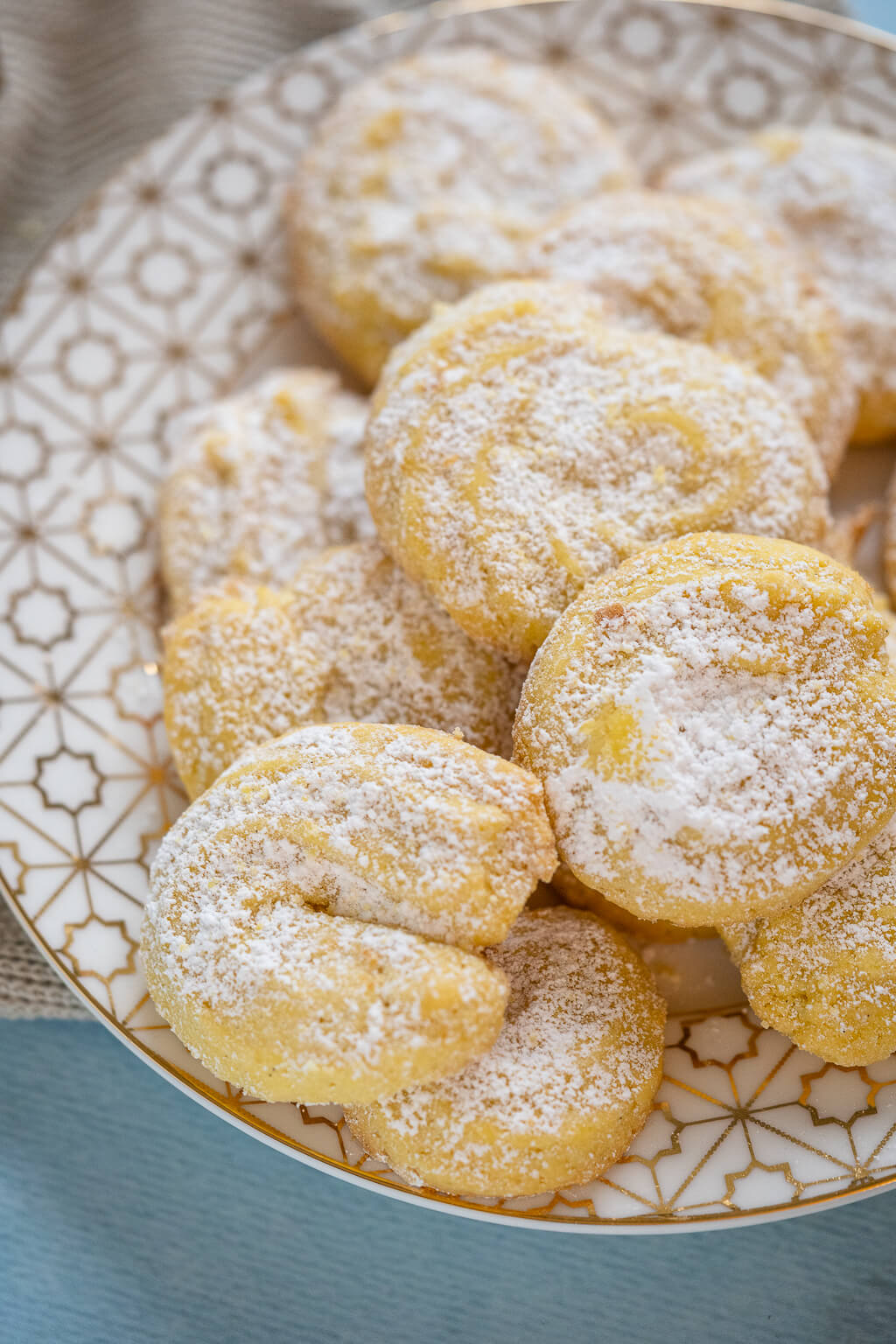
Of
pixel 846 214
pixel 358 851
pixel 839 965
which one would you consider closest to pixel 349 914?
pixel 358 851

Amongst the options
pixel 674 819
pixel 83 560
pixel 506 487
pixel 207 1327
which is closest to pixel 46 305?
pixel 83 560

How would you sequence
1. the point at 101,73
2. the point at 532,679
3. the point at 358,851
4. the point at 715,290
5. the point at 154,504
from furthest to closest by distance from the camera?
the point at 101,73, the point at 154,504, the point at 715,290, the point at 532,679, the point at 358,851

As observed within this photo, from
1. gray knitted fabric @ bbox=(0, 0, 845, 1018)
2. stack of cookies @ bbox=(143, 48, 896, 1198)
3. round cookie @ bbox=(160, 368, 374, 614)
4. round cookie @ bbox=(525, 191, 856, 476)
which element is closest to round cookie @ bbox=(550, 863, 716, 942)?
stack of cookies @ bbox=(143, 48, 896, 1198)

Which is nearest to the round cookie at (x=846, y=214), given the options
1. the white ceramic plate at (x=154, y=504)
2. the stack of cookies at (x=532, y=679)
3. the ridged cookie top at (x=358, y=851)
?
the stack of cookies at (x=532, y=679)

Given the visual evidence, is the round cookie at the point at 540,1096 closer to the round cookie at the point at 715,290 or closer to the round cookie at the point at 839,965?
the round cookie at the point at 839,965

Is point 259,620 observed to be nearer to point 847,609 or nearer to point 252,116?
point 847,609

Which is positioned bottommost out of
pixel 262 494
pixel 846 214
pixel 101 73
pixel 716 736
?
pixel 262 494

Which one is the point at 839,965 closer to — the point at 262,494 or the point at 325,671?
the point at 325,671
